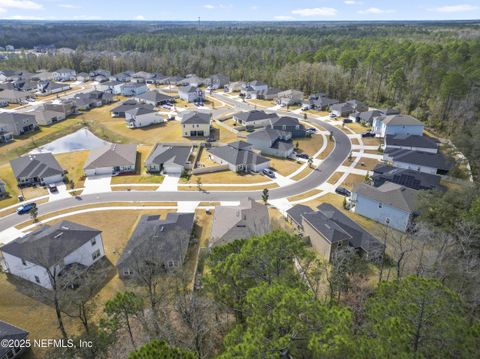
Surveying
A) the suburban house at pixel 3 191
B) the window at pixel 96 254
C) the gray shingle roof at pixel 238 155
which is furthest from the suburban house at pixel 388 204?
the suburban house at pixel 3 191

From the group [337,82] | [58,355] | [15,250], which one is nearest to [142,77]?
[337,82]

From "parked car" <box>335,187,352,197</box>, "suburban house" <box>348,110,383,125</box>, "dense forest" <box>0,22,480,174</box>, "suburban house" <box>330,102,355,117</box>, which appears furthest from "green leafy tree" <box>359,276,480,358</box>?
"suburban house" <box>330,102,355,117</box>

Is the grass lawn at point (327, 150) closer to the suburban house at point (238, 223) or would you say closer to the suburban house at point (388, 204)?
the suburban house at point (388, 204)

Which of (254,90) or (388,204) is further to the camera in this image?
(254,90)

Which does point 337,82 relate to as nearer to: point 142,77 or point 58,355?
point 142,77

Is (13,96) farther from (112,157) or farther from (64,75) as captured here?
(112,157)

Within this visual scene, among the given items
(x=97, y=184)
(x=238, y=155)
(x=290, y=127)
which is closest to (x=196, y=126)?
(x=238, y=155)
